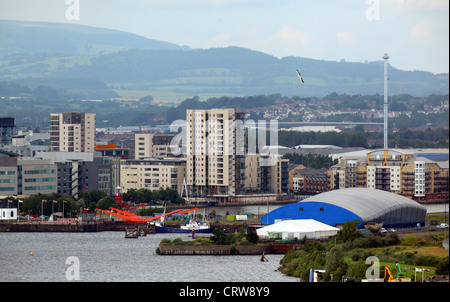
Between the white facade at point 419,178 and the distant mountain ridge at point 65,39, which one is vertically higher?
the distant mountain ridge at point 65,39

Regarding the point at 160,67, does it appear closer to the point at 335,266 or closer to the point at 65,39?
the point at 65,39

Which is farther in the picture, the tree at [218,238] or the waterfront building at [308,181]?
the waterfront building at [308,181]

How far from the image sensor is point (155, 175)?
4394 cm

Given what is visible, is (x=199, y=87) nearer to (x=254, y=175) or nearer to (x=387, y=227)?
(x=254, y=175)

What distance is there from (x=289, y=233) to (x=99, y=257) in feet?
14.8

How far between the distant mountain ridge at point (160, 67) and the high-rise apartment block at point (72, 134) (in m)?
44.5

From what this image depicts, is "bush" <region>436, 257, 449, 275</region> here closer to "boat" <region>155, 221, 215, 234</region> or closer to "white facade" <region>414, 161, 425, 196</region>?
"boat" <region>155, 221, 215, 234</region>

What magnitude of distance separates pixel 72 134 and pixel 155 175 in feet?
21.0

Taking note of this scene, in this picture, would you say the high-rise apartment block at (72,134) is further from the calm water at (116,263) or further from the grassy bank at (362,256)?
the grassy bank at (362,256)

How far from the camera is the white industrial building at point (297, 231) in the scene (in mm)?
22906
